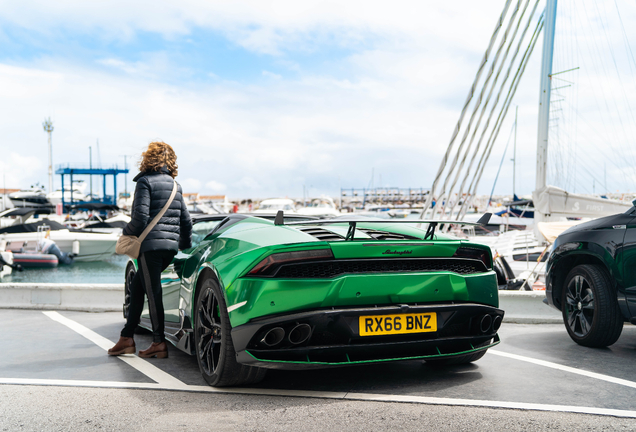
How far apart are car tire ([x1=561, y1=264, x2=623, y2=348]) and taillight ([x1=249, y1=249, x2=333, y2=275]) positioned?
291cm

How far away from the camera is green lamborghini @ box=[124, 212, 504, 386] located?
3311 mm

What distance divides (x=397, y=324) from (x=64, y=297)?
5.99m

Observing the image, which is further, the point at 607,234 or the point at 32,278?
the point at 32,278

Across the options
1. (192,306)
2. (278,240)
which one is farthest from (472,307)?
(192,306)

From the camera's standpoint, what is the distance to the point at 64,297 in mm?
7941

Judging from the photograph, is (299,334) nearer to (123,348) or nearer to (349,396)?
(349,396)

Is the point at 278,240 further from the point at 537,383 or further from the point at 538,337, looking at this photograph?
the point at 538,337

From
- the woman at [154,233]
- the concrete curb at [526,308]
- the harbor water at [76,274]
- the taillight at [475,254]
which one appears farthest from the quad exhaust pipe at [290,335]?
the harbor water at [76,274]

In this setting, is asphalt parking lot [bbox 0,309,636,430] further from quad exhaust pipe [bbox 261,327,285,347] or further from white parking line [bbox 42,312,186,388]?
quad exhaust pipe [bbox 261,327,285,347]

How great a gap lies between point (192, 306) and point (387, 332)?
1481 mm

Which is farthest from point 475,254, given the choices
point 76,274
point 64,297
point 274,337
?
point 76,274

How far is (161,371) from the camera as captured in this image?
14.0 feet

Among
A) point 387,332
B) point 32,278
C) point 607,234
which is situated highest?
point 607,234

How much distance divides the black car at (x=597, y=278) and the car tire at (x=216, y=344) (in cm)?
307
